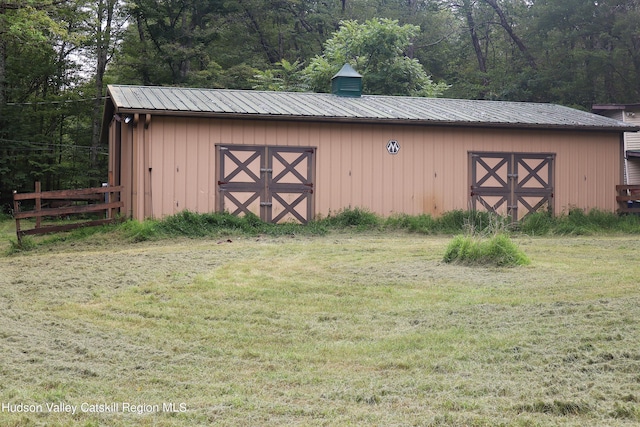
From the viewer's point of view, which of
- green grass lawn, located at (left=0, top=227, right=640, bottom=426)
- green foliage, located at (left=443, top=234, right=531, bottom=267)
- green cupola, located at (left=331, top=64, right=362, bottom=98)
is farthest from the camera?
green cupola, located at (left=331, top=64, right=362, bottom=98)

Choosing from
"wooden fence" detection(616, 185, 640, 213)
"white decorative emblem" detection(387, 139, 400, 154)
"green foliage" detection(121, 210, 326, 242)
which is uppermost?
"white decorative emblem" detection(387, 139, 400, 154)

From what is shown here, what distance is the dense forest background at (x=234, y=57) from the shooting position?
92.2 feet

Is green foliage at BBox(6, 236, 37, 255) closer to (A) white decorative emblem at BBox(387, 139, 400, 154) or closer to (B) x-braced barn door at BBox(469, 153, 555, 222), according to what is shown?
A: (A) white decorative emblem at BBox(387, 139, 400, 154)

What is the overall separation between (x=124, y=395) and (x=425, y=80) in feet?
80.7

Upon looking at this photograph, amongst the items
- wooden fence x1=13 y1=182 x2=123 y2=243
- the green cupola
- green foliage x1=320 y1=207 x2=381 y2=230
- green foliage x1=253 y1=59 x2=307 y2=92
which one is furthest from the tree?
wooden fence x1=13 y1=182 x2=123 y2=243

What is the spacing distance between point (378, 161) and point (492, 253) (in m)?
7.02

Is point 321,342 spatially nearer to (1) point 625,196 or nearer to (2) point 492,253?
(2) point 492,253

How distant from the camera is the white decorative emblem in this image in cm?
1678

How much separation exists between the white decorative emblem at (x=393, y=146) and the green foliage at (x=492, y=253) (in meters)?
6.73

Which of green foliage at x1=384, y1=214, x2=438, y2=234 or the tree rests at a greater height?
the tree

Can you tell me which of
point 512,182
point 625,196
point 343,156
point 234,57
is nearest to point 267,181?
point 343,156

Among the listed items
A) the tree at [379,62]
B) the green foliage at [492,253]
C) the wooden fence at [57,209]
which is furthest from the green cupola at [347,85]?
the green foliage at [492,253]

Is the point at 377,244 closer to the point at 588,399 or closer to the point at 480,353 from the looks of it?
the point at 480,353

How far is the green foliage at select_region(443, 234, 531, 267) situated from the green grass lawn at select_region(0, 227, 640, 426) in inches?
10.4
